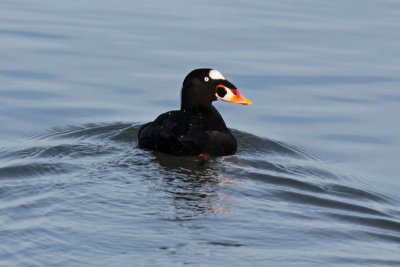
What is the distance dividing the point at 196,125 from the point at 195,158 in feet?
1.11

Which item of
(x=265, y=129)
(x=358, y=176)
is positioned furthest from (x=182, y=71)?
(x=358, y=176)

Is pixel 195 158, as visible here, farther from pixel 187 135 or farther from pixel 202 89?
pixel 202 89

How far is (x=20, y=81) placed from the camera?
39.0ft

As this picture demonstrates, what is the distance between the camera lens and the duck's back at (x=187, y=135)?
328 inches

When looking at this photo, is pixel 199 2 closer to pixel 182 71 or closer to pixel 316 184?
pixel 182 71

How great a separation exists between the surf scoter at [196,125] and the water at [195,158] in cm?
15

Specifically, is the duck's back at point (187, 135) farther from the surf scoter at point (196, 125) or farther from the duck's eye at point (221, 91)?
the duck's eye at point (221, 91)

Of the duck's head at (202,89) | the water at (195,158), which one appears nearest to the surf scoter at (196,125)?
the duck's head at (202,89)

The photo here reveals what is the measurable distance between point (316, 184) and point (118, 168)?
6.34 ft

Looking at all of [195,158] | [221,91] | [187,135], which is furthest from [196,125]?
[221,91]

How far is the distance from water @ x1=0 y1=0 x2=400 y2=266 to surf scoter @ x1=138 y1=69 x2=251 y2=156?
0.15m

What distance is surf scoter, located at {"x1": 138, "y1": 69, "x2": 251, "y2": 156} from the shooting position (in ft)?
27.4

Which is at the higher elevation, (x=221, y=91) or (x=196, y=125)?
(x=221, y=91)

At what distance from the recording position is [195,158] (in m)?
8.44
